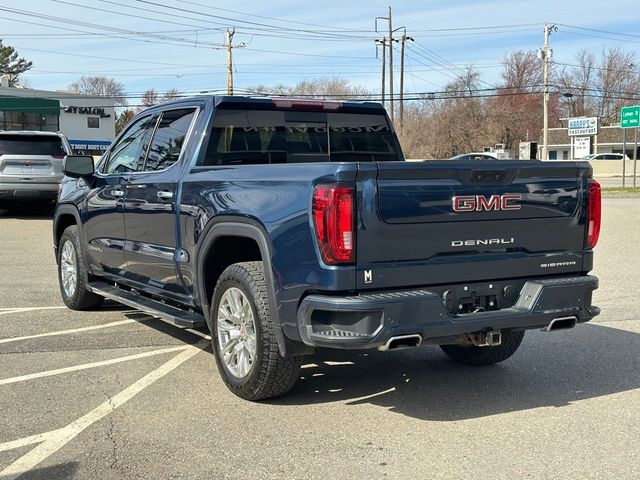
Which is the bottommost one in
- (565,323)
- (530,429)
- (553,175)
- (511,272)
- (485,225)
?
(530,429)

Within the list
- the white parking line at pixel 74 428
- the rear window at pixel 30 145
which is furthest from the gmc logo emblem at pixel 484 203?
the rear window at pixel 30 145

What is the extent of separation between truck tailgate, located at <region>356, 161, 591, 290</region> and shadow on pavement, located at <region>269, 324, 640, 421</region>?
910 millimetres

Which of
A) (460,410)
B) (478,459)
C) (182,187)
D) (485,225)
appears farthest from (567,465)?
(182,187)

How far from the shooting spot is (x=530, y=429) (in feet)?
14.0

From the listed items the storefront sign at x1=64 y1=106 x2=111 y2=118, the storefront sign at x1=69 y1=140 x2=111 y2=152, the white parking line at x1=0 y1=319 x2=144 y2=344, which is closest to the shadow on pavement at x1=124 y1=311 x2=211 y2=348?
the white parking line at x1=0 y1=319 x2=144 y2=344

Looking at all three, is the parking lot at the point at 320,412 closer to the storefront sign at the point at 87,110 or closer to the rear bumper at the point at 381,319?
the rear bumper at the point at 381,319

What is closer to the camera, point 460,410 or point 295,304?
point 295,304

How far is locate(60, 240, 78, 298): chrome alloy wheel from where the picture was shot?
7.36 metres

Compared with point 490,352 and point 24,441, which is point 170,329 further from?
point 490,352

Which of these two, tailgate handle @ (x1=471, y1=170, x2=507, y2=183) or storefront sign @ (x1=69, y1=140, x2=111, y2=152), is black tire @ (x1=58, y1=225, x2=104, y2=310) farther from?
storefront sign @ (x1=69, y1=140, x2=111, y2=152)

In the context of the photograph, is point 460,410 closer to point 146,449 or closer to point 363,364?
point 363,364

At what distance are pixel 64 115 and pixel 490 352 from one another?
204 ft

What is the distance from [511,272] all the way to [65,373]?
334 cm

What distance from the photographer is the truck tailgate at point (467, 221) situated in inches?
157
